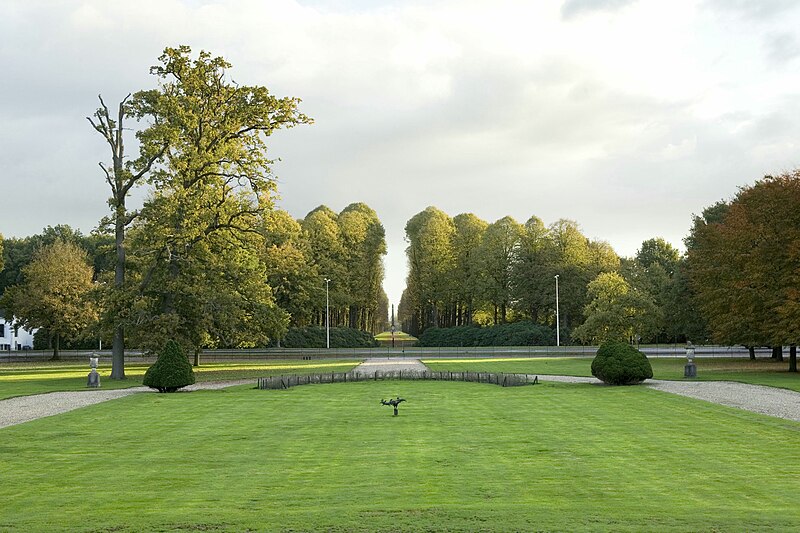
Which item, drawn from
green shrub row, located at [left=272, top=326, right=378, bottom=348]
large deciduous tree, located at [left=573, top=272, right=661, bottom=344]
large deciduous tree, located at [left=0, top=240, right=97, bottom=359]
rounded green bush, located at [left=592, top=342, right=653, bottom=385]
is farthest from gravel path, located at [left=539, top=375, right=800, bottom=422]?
green shrub row, located at [left=272, top=326, right=378, bottom=348]

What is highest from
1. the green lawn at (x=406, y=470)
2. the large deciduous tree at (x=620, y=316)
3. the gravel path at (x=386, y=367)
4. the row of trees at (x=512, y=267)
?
the row of trees at (x=512, y=267)

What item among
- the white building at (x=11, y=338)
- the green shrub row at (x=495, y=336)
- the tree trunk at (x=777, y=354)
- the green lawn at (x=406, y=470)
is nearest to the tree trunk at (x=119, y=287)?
the green lawn at (x=406, y=470)

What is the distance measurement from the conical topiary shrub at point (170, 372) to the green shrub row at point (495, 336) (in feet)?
178

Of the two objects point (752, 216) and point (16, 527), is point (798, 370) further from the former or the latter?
point (16, 527)

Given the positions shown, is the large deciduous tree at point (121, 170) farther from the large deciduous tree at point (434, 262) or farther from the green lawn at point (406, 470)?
the large deciduous tree at point (434, 262)

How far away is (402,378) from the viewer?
36.8 meters

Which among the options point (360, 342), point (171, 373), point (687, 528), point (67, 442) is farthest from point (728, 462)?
point (360, 342)

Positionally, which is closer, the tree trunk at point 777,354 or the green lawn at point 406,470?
the green lawn at point 406,470

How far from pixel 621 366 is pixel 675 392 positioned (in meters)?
3.46

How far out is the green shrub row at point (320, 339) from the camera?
267 feet

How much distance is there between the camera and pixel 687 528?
29.5ft

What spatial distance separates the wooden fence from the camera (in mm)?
32344

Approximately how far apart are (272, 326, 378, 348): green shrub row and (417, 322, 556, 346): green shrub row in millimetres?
8242

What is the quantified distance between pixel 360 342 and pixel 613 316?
30857 millimetres
